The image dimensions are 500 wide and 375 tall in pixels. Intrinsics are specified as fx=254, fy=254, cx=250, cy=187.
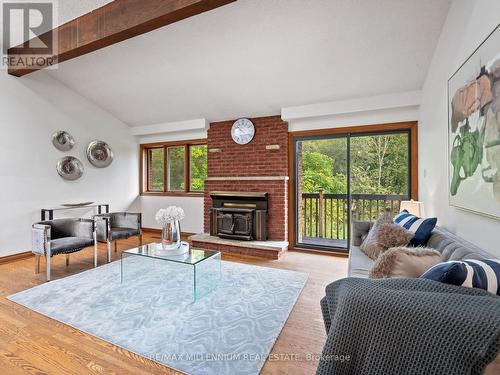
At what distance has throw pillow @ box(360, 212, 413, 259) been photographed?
212 centimetres

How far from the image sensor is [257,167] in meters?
4.42

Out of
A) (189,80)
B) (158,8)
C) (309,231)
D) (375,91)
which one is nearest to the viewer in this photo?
(158,8)

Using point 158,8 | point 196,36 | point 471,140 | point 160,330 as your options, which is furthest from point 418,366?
point 196,36

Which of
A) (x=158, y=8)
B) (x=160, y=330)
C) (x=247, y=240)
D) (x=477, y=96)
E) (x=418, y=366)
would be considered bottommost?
(x=160, y=330)

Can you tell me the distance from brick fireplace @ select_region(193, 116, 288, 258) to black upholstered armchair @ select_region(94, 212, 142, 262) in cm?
101

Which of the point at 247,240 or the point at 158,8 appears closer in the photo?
the point at 158,8

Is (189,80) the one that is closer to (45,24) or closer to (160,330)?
(45,24)

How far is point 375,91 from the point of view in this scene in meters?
3.46

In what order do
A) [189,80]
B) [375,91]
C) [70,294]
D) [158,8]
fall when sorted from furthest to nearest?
1. [189,80]
2. [375,91]
3. [70,294]
4. [158,8]

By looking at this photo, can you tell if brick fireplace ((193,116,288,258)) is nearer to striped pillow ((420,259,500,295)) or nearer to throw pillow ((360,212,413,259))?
throw pillow ((360,212,413,259))

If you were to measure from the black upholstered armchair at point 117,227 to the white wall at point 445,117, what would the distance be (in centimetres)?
398

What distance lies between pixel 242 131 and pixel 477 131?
3.32 metres

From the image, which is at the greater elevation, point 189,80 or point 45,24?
point 45,24

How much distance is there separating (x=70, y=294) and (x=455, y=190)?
145 inches
